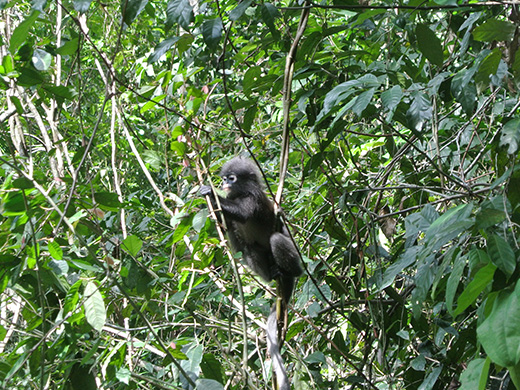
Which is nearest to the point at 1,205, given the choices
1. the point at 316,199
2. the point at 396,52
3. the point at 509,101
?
the point at 316,199

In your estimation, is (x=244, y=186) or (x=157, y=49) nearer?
(x=157, y=49)

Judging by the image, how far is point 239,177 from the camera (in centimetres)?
430

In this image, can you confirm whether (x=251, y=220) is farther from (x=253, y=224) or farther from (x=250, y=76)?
(x=250, y=76)

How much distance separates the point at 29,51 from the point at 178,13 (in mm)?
1001

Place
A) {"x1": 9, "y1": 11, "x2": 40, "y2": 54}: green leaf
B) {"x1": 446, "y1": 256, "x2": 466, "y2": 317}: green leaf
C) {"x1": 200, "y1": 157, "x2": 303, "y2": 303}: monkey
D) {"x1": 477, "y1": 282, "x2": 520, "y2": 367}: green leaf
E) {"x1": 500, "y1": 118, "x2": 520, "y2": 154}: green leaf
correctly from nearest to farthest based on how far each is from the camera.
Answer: {"x1": 477, "y1": 282, "x2": 520, "y2": 367}: green leaf
{"x1": 446, "y1": 256, "x2": 466, "y2": 317}: green leaf
{"x1": 500, "y1": 118, "x2": 520, "y2": 154}: green leaf
{"x1": 9, "y1": 11, "x2": 40, "y2": 54}: green leaf
{"x1": 200, "y1": 157, "x2": 303, "y2": 303}: monkey

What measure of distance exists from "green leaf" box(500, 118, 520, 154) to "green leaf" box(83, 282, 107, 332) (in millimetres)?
1682

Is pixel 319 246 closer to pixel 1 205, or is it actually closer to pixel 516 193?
pixel 516 193

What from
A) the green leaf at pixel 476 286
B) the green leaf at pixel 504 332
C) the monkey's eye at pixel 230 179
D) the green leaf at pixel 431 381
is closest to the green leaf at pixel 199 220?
the green leaf at pixel 476 286

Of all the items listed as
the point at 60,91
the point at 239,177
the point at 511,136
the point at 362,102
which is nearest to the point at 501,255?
the point at 511,136

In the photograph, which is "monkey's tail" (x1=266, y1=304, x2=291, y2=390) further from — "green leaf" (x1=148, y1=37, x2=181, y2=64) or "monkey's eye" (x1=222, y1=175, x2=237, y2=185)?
"monkey's eye" (x1=222, y1=175, x2=237, y2=185)

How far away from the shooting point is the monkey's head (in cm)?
424

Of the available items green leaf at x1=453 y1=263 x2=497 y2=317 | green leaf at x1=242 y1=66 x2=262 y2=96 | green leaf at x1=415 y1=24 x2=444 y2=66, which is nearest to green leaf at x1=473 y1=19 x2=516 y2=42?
green leaf at x1=415 y1=24 x2=444 y2=66

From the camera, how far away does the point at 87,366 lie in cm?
262

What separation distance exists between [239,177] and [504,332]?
10.7 ft
